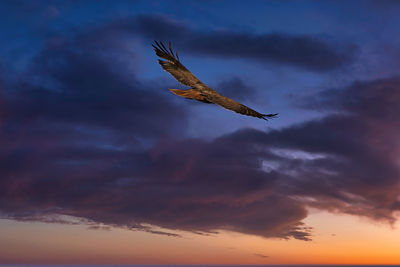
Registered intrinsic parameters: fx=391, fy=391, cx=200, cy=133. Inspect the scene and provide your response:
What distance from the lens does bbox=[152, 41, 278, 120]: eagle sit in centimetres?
1235

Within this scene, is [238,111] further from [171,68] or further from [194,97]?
[171,68]

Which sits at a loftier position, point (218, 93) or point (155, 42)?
point (155, 42)

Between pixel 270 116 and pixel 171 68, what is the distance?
3.77m

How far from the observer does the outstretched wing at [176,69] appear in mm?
12781

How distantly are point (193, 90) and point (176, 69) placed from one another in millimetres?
1175

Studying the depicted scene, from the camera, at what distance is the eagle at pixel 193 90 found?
12352 millimetres

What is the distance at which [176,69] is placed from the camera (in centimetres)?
1317

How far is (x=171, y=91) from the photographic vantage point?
40.9 feet

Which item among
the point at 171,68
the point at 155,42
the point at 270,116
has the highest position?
the point at 155,42

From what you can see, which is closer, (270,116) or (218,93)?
(218,93)

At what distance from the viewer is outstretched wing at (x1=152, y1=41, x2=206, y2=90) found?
41.9 feet

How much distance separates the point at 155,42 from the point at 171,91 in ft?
7.34

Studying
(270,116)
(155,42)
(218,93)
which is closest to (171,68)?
(155,42)

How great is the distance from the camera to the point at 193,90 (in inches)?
493
